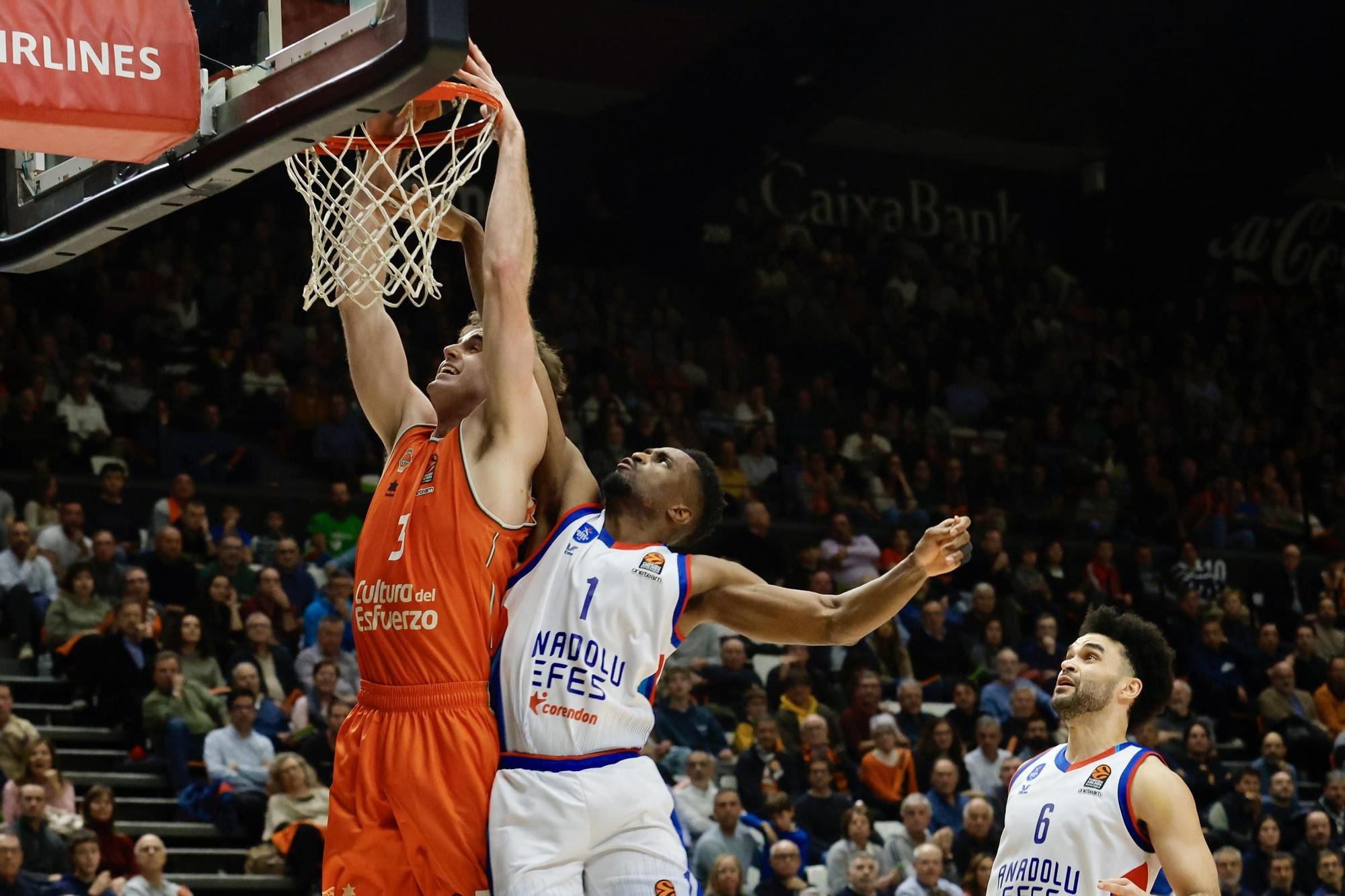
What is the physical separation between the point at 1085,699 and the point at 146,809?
24.3 feet

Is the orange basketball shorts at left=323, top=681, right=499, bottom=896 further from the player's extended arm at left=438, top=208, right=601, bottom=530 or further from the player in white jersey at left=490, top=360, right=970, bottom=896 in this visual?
the player's extended arm at left=438, top=208, right=601, bottom=530

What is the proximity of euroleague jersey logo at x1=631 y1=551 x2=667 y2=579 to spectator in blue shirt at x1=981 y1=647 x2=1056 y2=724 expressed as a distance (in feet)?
31.0

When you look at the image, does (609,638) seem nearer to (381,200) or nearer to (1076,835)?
(381,200)

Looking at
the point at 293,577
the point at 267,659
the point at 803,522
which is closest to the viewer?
the point at 267,659

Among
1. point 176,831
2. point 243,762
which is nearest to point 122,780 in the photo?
point 176,831

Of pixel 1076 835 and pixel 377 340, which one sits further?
pixel 1076 835

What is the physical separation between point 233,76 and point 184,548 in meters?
8.84

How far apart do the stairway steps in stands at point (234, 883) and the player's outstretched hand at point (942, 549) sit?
22.8ft

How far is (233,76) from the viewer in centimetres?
481

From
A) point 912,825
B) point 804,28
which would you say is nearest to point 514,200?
point 912,825

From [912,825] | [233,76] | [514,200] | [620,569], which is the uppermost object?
[233,76]

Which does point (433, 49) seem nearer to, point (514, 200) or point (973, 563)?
point (514, 200)

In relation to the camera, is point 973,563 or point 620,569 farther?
point 973,563

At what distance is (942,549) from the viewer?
5051 millimetres
